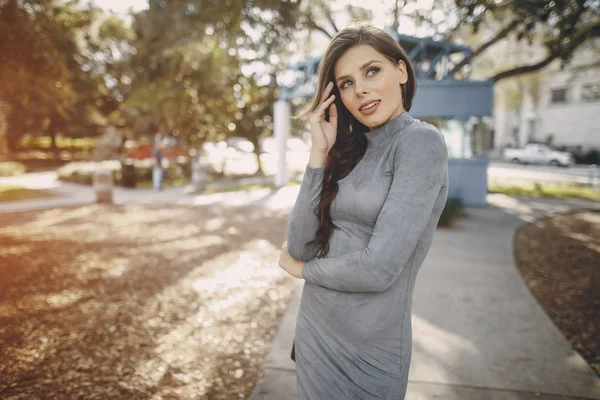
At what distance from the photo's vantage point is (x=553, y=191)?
1569 cm

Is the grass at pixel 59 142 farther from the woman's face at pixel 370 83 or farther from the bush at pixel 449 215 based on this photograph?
the woman's face at pixel 370 83

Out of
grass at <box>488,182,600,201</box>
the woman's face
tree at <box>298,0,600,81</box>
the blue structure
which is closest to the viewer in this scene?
the woman's face

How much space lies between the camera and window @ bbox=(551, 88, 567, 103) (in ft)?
126

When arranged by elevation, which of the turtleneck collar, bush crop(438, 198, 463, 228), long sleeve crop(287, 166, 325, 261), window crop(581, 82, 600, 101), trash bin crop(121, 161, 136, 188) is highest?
window crop(581, 82, 600, 101)

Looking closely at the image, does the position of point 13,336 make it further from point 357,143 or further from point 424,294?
point 424,294

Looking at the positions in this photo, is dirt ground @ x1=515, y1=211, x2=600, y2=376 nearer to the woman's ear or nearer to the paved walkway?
the paved walkway

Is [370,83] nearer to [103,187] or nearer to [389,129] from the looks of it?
[389,129]

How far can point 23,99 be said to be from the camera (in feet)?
27.5

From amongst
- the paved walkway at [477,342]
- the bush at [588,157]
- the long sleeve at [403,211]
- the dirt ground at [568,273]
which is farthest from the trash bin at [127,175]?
the bush at [588,157]

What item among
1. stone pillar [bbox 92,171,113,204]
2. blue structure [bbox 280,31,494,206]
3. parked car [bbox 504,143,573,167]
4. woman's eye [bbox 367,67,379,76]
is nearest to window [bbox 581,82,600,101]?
parked car [bbox 504,143,573,167]

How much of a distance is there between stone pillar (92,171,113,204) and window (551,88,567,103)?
43194mm

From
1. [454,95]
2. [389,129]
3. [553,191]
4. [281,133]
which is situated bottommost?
[553,191]

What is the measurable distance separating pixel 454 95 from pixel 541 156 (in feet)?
86.1

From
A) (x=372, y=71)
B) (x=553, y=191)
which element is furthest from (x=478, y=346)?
(x=553, y=191)
